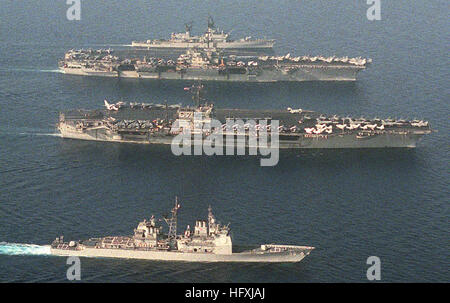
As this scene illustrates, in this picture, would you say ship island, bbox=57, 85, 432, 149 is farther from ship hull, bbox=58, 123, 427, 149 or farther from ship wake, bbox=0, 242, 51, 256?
ship wake, bbox=0, 242, 51, 256

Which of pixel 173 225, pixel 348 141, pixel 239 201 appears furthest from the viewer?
pixel 348 141

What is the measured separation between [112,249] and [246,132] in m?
52.9

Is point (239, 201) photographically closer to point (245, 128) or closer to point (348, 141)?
point (245, 128)

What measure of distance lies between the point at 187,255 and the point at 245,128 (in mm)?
51227

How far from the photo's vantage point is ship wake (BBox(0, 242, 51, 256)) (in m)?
124

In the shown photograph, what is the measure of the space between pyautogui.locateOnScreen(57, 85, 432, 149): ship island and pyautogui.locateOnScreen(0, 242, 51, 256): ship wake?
4833cm

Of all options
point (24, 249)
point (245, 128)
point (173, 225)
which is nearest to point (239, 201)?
point (173, 225)

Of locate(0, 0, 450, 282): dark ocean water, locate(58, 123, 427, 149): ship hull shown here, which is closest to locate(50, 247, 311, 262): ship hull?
locate(0, 0, 450, 282): dark ocean water

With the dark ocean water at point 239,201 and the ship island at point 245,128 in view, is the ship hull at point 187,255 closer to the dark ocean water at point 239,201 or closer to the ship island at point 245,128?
the dark ocean water at point 239,201

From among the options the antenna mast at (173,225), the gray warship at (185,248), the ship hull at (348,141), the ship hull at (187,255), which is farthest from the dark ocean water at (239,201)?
the antenna mast at (173,225)

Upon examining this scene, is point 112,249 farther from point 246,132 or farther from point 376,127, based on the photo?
point 376,127

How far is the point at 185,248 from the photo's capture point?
403ft

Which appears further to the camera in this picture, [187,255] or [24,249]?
[24,249]

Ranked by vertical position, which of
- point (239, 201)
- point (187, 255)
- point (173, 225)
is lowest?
point (187, 255)
